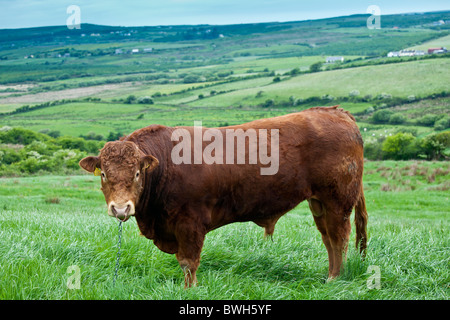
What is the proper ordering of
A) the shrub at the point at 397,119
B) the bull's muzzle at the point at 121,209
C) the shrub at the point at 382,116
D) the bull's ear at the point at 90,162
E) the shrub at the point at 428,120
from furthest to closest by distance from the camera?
the shrub at the point at 382,116 < the shrub at the point at 397,119 < the shrub at the point at 428,120 < the bull's ear at the point at 90,162 < the bull's muzzle at the point at 121,209

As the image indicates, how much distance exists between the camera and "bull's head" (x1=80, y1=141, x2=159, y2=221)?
5.31 m

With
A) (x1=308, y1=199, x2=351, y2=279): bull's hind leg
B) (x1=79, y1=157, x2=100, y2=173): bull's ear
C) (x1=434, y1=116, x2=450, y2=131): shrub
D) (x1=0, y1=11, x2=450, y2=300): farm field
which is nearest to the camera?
(x1=79, y1=157, x2=100, y2=173): bull's ear

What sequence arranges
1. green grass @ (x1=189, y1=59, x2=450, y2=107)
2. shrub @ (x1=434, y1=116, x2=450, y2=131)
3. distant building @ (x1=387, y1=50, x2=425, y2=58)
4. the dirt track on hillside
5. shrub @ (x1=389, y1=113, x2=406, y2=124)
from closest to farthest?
Result: shrub @ (x1=434, y1=116, x2=450, y2=131), shrub @ (x1=389, y1=113, x2=406, y2=124), green grass @ (x1=189, y1=59, x2=450, y2=107), the dirt track on hillside, distant building @ (x1=387, y1=50, x2=425, y2=58)

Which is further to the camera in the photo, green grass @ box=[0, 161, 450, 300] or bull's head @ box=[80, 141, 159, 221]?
green grass @ box=[0, 161, 450, 300]

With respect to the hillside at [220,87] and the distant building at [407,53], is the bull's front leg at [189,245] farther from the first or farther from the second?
the distant building at [407,53]

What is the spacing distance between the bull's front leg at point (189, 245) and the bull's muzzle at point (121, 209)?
880 mm

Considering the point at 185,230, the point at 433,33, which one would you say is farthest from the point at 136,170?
the point at 433,33

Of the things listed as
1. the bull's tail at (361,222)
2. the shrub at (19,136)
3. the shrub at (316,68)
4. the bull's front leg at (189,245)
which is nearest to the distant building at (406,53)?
the shrub at (316,68)

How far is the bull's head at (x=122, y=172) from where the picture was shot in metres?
5.31

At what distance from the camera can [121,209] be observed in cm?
526

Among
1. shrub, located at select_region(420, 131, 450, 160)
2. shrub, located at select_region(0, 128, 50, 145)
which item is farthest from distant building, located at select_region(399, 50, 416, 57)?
shrub, located at select_region(0, 128, 50, 145)

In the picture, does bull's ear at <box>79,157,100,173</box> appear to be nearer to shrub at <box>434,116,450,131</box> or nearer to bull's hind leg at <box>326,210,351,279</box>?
bull's hind leg at <box>326,210,351,279</box>

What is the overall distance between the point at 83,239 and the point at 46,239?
0.55m

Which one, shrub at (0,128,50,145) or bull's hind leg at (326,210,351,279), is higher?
bull's hind leg at (326,210,351,279)
